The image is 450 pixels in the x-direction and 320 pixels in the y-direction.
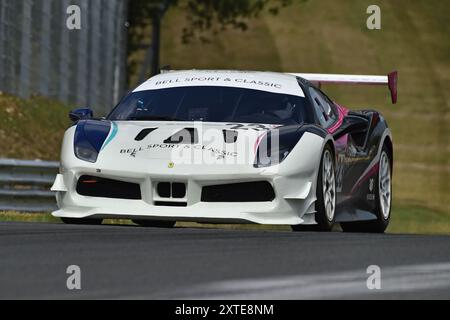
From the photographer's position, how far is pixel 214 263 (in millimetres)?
7289

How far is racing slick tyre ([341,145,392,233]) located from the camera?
12.7 m

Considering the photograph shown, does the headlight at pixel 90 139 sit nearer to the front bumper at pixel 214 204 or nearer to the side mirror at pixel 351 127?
the front bumper at pixel 214 204

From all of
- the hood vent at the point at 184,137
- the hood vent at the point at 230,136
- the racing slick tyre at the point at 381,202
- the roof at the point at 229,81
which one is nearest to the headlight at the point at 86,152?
the hood vent at the point at 184,137

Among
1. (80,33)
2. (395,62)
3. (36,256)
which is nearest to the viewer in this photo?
(36,256)

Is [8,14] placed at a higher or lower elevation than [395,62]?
higher

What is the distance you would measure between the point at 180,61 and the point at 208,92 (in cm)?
5233

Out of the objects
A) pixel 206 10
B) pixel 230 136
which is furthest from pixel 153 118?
pixel 206 10

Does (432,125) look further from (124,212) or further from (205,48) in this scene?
(124,212)

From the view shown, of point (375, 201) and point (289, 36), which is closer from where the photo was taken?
point (375, 201)

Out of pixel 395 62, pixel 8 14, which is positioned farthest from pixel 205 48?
pixel 8 14

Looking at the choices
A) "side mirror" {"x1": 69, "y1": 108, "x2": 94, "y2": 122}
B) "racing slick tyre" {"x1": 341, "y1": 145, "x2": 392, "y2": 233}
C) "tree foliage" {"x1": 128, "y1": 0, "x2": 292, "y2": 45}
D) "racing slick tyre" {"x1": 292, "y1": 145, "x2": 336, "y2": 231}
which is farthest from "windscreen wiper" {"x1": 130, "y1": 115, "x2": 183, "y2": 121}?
"tree foliage" {"x1": 128, "y1": 0, "x2": 292, "y2": 45}

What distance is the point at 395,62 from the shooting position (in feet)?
196

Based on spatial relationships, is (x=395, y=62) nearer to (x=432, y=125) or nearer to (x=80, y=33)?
(x=432, y=125)
